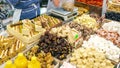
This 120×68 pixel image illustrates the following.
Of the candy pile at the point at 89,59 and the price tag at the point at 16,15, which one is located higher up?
the price tag at the point at 16,15

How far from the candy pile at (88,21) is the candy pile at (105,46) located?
0.40 m

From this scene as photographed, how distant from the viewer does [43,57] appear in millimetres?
2258

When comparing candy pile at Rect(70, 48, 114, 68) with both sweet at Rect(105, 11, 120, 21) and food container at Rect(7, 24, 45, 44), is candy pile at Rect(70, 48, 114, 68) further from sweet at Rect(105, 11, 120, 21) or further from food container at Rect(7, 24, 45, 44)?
sweet at Rect(105, 11, 120, 21)

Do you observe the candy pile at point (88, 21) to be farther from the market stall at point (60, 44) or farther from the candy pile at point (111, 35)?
the candy pile at point (111, 35)

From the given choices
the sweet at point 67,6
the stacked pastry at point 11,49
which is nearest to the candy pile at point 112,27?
the sweet at point 67,6

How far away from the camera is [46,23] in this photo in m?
2.93

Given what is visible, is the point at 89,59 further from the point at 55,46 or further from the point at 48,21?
the point at 48,21

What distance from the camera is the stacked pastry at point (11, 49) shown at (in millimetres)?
2192

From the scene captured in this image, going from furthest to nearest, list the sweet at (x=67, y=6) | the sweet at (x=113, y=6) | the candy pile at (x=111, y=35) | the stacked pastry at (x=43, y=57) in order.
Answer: the sweet at (x=113, y=6), the sweet at (x=67, y=6), the candy pile at (x=111, y=35), the stacked pastry at (x=43, y=57)

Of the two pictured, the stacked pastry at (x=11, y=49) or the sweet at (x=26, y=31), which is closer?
the stacked pastry at (x=11, y=49)

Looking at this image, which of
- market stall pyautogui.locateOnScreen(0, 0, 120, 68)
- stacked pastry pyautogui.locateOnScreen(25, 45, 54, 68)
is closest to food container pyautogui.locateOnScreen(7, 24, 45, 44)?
market stall pyautogui.locateOnScreen(0, 0, 120, 68)

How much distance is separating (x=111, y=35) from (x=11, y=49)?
57.4 inches

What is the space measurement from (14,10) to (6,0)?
0.63ft

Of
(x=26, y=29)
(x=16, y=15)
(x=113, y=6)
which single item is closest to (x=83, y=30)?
(x=26, y=29)
